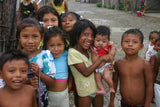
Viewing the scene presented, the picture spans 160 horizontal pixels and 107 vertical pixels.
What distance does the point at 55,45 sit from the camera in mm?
1947

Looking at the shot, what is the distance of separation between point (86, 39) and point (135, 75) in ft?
2.25

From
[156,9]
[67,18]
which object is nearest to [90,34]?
[67,18]

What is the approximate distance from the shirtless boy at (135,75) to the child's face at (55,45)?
73cm

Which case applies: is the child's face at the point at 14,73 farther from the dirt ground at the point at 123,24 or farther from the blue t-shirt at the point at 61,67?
the dirt ground at the point at 123,24

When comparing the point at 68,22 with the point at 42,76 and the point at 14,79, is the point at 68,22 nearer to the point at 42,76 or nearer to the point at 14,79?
the point at 42,76

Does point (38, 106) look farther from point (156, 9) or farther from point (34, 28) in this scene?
point (156, 9)

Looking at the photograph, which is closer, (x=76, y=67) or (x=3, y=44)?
(x=76, y=67)

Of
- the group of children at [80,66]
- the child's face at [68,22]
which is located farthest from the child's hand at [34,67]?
the child's face at [68,22]

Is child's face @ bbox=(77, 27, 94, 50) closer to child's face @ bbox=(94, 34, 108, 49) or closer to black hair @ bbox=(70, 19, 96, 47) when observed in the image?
black hair @ bbox=(70, 19, 96, 47)

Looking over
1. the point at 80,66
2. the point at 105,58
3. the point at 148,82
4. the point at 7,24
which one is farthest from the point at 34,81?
the point at 7,24

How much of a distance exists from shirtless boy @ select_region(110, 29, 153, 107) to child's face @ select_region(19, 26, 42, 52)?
3.23ft

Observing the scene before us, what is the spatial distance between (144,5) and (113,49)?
12.0m

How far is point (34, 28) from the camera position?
1865mm

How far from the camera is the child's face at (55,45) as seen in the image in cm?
193
